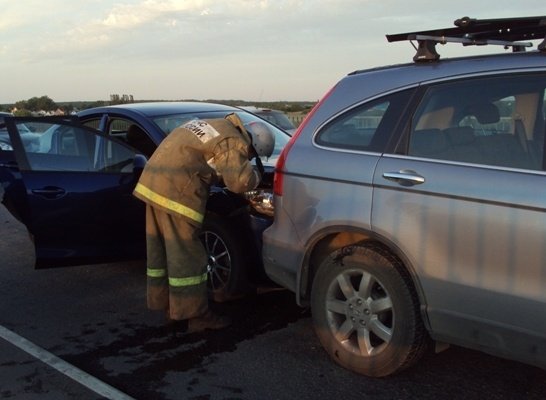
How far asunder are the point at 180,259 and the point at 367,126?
1601 millimetres

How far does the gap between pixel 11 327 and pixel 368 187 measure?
298 cm

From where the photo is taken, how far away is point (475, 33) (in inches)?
149

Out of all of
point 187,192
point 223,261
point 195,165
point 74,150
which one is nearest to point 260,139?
point 195,165

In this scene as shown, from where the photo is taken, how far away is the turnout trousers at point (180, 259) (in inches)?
169

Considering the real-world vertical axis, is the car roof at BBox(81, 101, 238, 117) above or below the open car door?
above

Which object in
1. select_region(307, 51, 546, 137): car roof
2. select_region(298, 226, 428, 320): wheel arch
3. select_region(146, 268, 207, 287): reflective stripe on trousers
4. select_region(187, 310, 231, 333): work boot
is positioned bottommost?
select_region(187, 310, 231, 333): work boot

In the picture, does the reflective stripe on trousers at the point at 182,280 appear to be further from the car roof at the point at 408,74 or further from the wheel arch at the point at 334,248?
the car roof at the point at 408,74

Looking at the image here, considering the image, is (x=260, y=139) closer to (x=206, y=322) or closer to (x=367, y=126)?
(x=367, y=126)

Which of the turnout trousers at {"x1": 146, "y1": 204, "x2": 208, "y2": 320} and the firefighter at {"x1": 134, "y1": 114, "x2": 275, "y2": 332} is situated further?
the turnout trousers at {"x1": 146, "y1": 204, "x2": 208, "y2": 320}

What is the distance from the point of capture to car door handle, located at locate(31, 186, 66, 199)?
16.0 ft

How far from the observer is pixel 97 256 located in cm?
507

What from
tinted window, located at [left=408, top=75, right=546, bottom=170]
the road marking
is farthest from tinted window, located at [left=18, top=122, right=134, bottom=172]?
tinted window, located at [left=408, top=75, right=546, bottom=170]

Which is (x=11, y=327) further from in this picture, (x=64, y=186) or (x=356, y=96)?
(x=356, y=96)

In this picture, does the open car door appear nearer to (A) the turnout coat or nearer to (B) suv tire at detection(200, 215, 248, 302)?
(B) suv tire at detection(200, 215, 248, 302)
